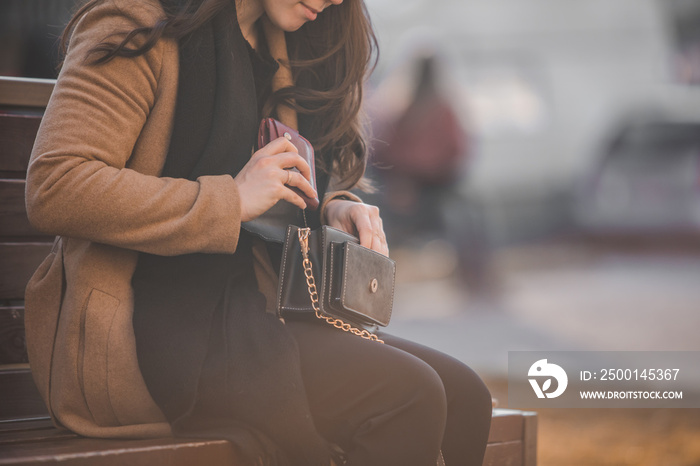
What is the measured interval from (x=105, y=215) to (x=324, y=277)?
1.35ft

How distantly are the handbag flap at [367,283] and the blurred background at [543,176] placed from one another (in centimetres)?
265

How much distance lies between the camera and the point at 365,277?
5.11 feet

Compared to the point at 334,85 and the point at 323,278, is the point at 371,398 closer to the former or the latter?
the point at 323,278

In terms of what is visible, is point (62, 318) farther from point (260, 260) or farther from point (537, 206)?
point (537, 206)

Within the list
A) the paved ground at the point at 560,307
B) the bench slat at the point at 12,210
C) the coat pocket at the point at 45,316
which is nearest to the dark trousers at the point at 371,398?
the coat pocket at the point at 45,316

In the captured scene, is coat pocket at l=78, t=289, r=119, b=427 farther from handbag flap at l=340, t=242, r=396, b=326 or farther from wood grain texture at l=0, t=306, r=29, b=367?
wood grain texture at l=0, t=306, r=29, b=367

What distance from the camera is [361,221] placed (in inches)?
67.6

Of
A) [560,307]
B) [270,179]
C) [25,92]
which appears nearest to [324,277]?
[270,179]

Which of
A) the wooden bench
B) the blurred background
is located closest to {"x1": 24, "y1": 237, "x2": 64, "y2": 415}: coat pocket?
the wooden bench

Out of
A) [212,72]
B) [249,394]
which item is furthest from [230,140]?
[249,394]

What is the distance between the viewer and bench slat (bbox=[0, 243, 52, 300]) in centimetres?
207

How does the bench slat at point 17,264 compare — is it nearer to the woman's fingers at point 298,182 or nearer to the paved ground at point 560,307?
the woman's fingers at point 298,182

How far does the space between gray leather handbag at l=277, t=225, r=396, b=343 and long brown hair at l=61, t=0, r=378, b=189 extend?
364 mm

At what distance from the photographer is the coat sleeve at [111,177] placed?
132 cm
